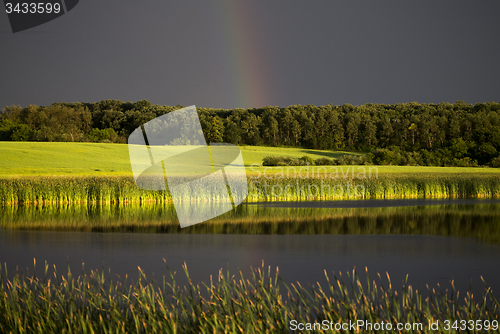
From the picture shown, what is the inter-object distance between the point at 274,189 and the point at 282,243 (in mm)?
11759

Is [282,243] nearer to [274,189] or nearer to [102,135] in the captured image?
[274,189]

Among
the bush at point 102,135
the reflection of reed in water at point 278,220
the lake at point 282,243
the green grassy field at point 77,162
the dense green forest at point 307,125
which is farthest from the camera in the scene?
the bush at point 102,135

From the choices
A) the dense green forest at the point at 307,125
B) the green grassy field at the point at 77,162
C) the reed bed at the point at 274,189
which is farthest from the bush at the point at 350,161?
the reed bed at the point at 274,189

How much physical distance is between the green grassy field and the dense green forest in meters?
8.70

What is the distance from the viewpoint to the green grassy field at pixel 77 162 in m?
31.3

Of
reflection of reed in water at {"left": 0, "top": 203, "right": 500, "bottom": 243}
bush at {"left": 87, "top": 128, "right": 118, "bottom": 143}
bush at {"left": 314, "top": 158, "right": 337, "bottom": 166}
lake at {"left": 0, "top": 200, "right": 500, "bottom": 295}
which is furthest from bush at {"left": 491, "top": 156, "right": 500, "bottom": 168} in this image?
bush at {"left": 87, "top": 128, "right": 118, "bottom": 143}

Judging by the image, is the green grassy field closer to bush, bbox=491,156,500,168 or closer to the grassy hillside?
the grassy hillside

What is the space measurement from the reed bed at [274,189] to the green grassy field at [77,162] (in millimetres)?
5992

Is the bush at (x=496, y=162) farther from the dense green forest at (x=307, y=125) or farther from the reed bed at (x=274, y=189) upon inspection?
the reed bed at (x=274, y=189)

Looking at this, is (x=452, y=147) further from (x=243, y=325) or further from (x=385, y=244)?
(x=243, y=325)

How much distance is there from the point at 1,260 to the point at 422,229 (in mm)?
11108

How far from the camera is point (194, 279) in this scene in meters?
7.70

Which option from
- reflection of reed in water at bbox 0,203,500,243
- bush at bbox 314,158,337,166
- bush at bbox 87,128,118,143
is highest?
bush at bbox 87,128,118,143

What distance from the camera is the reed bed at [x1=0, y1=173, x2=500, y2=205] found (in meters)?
20.8
